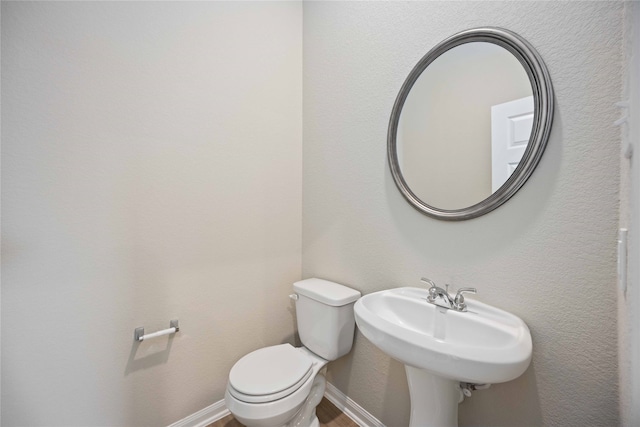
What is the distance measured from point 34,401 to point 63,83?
1254mm

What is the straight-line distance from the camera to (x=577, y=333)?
31.5 inches

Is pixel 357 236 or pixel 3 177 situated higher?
pixel 3 177

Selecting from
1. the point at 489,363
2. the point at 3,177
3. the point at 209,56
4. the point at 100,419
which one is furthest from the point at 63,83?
the point at 489,363

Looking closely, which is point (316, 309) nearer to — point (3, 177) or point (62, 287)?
point (62, 287)

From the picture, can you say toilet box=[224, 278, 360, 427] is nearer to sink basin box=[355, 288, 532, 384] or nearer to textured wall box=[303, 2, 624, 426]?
textured wall box=[303, 2, 624, 426]

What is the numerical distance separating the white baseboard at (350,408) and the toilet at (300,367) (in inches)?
9.0

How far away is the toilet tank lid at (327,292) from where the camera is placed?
4.38 ft

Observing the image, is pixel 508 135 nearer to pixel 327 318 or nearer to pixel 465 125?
pixel 465 125

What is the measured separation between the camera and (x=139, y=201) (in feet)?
3.97

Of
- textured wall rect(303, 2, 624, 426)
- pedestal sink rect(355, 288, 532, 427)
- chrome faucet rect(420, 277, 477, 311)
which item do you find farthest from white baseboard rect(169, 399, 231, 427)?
chrome faucet rect(420, 277, 477, 311)

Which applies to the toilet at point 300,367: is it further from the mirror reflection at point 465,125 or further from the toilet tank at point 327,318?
the mirror reflection at point 465,125

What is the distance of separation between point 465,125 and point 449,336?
0.83m

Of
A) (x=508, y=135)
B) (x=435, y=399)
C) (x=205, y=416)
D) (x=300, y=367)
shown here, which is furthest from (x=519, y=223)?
(x=205, y=416)

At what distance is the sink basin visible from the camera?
2.27 ft
